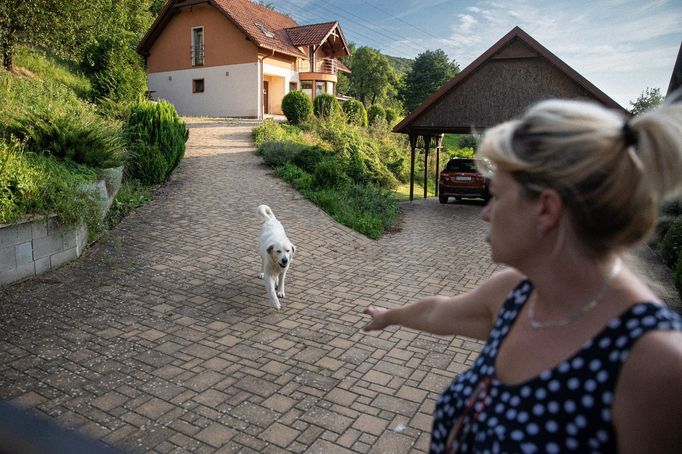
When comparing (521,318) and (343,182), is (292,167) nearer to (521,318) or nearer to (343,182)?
(343,182)

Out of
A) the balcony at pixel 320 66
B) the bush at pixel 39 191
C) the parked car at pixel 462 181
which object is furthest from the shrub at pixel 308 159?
the balcony at pixel 320 66

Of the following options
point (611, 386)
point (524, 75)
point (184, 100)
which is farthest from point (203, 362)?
point (184, 100)

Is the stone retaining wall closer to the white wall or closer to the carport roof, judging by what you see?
the carport roof

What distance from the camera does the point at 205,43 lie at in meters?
31.9

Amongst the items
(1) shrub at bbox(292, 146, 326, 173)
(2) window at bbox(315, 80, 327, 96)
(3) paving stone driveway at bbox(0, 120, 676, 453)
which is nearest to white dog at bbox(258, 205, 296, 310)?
(3) paving stone driveway at bbox(0, 120, 676, 453)

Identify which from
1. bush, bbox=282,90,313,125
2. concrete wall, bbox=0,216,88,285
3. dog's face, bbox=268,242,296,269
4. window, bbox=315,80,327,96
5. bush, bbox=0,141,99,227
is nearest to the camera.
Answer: dog's face, bbox=268,242,296,269

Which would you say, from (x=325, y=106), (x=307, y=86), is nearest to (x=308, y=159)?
(x=325, y=106)

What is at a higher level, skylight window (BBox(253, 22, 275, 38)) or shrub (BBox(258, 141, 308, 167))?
skylight window (BBox(253, 22, 275, 38))

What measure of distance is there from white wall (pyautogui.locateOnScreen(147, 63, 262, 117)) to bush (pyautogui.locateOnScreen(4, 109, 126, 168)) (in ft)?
72.0

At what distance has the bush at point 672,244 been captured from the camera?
914 centimetres

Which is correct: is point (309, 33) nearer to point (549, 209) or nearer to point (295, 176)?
point (295, 176)

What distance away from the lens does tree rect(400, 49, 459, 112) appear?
56594 mm

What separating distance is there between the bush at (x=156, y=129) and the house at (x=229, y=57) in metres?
17.8

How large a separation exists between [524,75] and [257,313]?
1197cm
